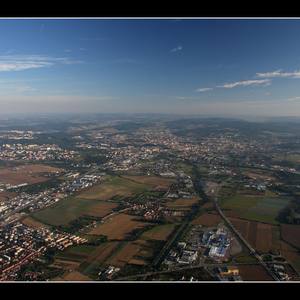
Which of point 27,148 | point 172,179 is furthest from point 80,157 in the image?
point 172,179

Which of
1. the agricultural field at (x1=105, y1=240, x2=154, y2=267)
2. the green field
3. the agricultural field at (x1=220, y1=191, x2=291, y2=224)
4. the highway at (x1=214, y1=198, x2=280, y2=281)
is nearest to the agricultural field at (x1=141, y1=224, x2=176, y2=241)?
the agricultural field at (x1=105, y1=240, x2=154, y2=267)

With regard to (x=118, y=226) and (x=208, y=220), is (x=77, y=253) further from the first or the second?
(x=208, y=220)

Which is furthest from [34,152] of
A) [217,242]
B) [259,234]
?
[259,234]

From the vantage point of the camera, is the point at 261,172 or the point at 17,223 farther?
the point at 261,172

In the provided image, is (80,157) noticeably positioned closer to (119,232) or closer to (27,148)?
(27,148)

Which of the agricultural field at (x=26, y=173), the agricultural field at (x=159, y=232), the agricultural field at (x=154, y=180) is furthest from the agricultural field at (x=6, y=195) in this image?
the agricultural field at (x=159, y=232)

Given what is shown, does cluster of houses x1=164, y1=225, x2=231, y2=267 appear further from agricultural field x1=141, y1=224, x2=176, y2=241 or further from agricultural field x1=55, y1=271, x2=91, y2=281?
agricultural field x1=55, y1=271, x2=91, y2=281
